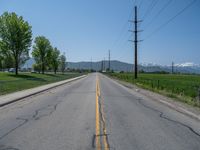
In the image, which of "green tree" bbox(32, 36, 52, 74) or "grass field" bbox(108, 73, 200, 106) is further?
"green tree" bbox(32, 36, 52, 74)

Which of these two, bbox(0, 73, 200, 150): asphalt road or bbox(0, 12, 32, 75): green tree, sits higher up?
bbox(0, 12, 32, 75): green tree

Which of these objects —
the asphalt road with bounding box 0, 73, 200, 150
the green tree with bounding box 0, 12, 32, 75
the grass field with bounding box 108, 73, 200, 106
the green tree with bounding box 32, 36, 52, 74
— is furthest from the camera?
the green tree with bounding box 32, 36, 52, 74

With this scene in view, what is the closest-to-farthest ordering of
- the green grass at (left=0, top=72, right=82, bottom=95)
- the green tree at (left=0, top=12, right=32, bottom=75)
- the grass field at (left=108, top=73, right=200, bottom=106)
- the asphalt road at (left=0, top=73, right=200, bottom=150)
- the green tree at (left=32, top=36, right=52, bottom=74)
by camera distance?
the asphalt road at (left=0, top=73, right=200, bottom=150) → the grass field at (left=108, top=73, right=200, bottom=106) → the green grass at (left=0, top=72, right=82, bottom=95) → the green tree at (left=0, top=12, right=32, bottom=75) → the green tree at (left=32, top=36, right=52, bottom=74)

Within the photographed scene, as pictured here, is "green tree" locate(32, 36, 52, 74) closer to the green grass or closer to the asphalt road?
the green grass

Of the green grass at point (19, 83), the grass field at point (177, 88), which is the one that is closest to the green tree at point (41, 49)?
the green grass at point (19, 83)

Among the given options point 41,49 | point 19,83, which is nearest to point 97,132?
point 19,83

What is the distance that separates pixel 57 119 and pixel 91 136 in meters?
3.10

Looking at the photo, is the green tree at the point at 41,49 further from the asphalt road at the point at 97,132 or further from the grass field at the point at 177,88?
the asphalt road at the point at 97,132

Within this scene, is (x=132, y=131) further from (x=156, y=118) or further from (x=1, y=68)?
(x=1, y=68)

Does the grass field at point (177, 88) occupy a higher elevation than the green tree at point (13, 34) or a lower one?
Answer: lower

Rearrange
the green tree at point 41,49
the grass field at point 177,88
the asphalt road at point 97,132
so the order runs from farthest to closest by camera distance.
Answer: the green tree at point 41,49
the grass field at point 177,88
the asphalt road at point 97,132

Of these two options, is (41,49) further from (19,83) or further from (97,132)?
(97,132)

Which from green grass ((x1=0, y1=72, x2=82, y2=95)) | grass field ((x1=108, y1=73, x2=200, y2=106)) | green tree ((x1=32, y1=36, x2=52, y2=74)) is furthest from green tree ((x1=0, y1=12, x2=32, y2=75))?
grass field ((x1=108, y1=73, x2=200, y2=106))

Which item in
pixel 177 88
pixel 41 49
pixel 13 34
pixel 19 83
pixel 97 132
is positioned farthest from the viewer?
pixel 41 49
